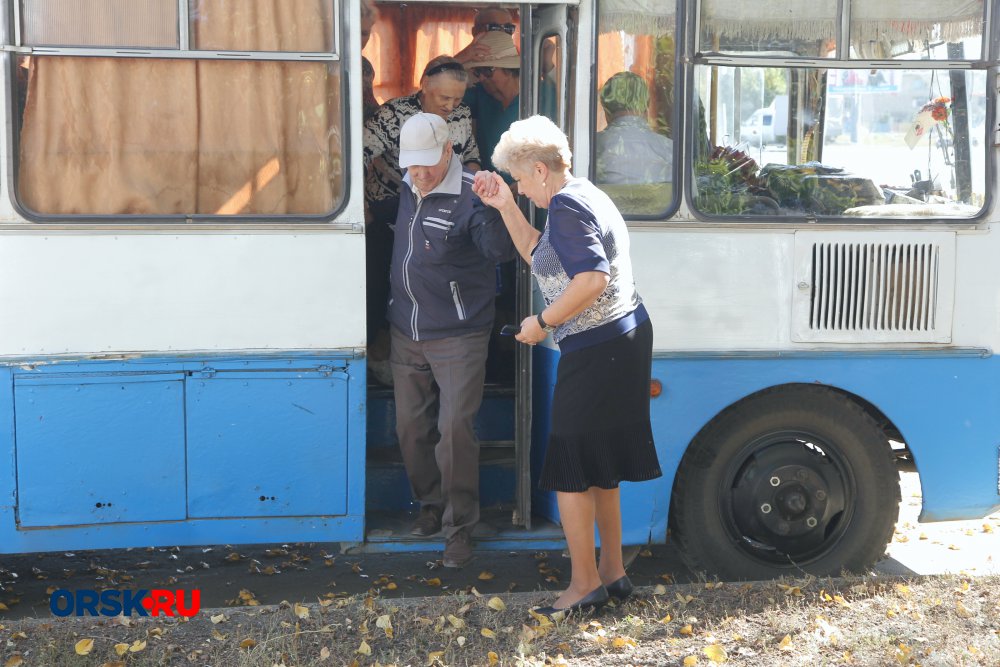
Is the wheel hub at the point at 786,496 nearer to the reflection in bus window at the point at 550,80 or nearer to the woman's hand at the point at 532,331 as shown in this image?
the woman's hand at the point at 532,331

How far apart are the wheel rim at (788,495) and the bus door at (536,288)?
0.78 meters

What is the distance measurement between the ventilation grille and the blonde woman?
2.93 ft

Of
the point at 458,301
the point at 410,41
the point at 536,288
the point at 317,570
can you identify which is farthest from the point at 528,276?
the point at 410,41

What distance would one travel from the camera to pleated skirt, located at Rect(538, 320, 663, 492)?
4027 mm

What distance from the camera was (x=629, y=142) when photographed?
14.7ft

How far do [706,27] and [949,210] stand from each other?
4.08ft

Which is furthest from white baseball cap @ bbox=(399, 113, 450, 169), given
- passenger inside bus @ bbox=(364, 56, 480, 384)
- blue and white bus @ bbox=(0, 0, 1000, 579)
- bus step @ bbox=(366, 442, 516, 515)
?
bus step @ bbox=(366, 442, 516, 515)

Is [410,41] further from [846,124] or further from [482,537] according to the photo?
[482,537]

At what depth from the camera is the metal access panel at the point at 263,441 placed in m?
4.34

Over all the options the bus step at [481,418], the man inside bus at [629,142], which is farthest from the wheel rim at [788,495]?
the man inside bus at [629,142]

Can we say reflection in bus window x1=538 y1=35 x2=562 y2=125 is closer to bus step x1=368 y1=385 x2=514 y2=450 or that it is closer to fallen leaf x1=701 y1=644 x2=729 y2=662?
bus step x1=368 y1=385 x2=514 y2=450

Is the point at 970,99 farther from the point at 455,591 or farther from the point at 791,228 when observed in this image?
the point at 455,591

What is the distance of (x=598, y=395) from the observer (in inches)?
159

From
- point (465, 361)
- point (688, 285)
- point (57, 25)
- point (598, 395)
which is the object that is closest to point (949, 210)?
point (688, 285)
